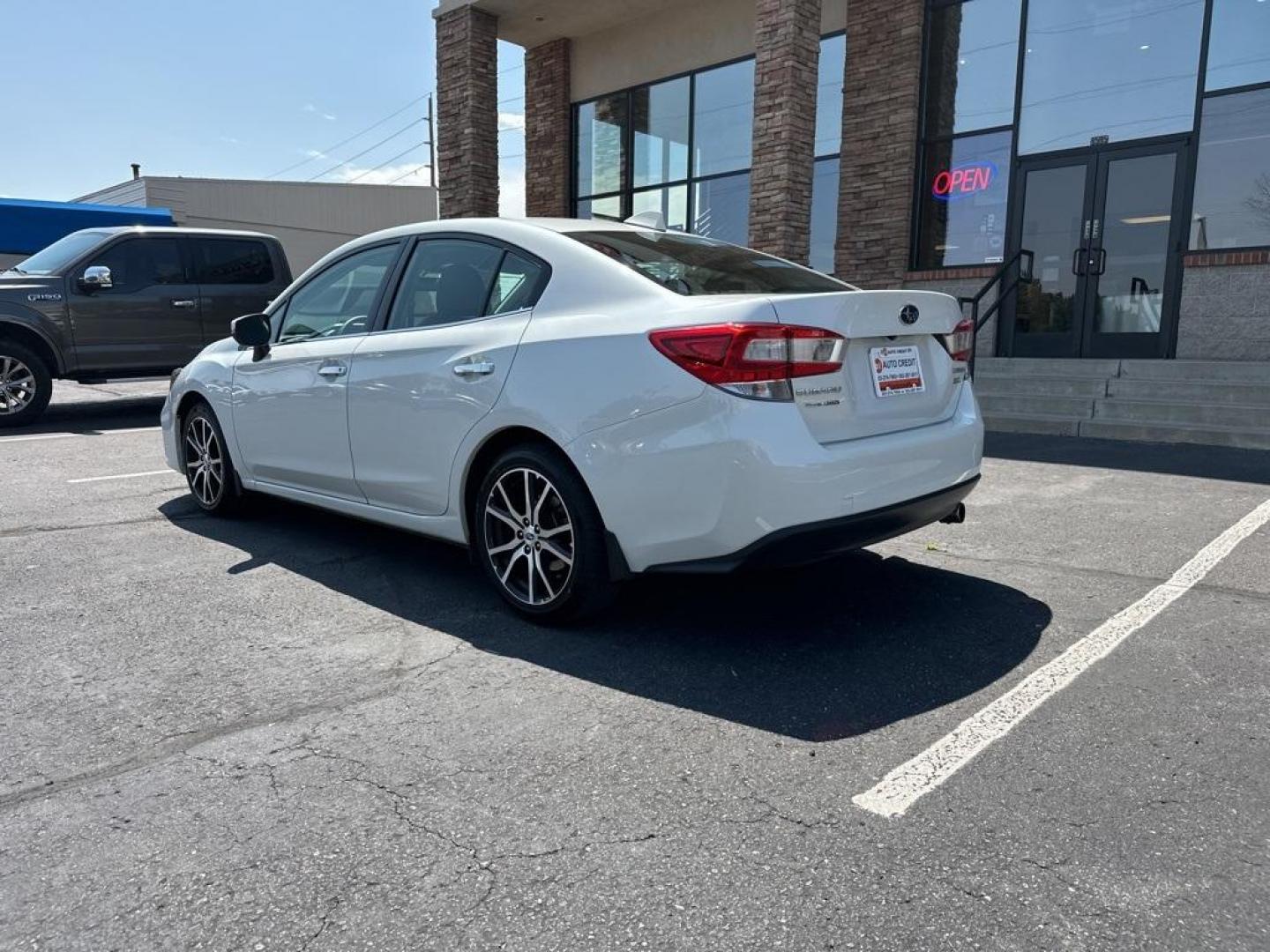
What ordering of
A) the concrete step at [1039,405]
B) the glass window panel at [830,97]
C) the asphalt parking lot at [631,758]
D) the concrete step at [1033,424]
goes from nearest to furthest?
the asphalt parking lot at [631,758] → the concrete step at [1033,424] → the concrete step at [1039,405] → the glass window panel at [830,97]

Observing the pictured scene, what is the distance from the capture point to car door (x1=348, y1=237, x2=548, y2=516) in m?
3.73

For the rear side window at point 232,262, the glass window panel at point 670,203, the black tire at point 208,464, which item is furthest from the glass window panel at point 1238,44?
the rear side window at point 232,262

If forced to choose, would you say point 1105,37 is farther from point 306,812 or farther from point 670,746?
point 306,812

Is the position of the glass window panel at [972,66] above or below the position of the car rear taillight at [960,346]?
above

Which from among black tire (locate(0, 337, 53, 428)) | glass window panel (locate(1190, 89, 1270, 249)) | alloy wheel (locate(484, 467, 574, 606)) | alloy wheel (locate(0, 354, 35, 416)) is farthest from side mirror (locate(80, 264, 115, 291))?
glass window panel (locate(1190, 89, 1270, 249))

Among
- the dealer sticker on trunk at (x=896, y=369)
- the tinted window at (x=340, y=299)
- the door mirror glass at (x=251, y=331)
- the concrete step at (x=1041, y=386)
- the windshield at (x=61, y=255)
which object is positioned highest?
the windshield at (x=61, y=255)

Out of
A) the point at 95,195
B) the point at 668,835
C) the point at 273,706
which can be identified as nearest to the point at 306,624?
the point at 273,706

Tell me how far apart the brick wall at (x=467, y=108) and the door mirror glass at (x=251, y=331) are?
33.1 ft

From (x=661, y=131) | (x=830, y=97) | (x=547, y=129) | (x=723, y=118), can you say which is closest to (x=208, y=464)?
(x=830, y=97)

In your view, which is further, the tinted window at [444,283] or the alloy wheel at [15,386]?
the alloy wheel at [15,386]

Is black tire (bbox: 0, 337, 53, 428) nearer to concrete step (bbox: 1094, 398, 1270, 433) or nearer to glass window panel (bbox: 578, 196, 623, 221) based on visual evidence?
glass window panel (bbox: 578, 196, 623, 221)

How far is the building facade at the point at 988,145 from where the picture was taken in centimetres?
995

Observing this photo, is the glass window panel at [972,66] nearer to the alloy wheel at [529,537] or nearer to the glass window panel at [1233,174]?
the glass window panel at [1233,174]

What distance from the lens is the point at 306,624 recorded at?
376cm
